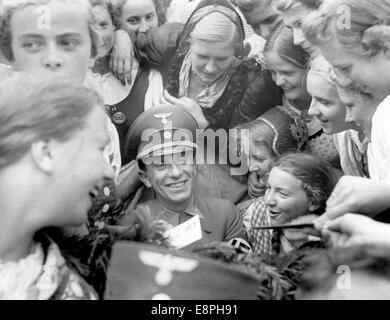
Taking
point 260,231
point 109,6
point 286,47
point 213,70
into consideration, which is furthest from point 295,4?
point 260,231

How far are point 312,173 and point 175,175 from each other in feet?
1.12

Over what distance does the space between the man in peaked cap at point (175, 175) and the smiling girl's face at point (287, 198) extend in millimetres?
109

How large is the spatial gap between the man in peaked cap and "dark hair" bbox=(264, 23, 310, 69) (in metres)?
0.28

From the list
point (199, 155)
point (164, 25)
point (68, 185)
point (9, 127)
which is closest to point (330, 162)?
point (199, 155)

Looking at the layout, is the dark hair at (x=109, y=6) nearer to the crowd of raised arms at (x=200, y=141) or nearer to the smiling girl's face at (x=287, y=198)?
the crowd of raised arms at (x=200, y=141)

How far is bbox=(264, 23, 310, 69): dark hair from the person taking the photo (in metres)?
1.64

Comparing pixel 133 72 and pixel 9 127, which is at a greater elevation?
pixel 133 72

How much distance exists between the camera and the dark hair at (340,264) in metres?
1.37

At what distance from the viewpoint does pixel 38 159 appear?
4.27ft

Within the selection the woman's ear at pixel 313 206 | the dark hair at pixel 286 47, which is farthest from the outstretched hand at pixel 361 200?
the dark hair at pixel 286 47

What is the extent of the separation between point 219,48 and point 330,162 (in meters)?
0.41

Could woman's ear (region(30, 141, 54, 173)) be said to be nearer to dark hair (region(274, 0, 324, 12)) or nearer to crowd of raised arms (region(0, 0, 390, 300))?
crowd of raised arms (region(0, 0, 390, 300))

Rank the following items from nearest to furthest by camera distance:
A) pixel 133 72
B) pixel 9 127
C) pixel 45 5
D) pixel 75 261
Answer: pixel 9 127
pixel 75 261
pixel 45 5
pixel 133 72
